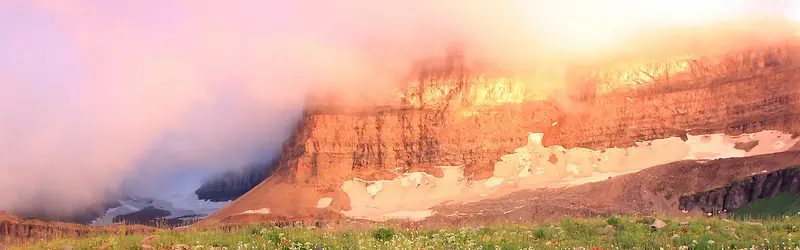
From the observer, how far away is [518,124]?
580 ft

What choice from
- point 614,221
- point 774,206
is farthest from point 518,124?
point 614,221

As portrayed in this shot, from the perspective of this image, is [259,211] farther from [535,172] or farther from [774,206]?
[774,206]

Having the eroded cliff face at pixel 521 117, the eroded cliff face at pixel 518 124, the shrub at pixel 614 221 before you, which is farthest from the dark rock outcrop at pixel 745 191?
the shrub at pixel 614 221

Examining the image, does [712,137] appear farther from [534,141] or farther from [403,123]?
[403,123]

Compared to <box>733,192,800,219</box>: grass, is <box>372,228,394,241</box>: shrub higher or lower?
higher

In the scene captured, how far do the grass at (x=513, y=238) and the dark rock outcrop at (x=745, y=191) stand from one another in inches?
3206

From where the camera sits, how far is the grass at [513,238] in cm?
1429

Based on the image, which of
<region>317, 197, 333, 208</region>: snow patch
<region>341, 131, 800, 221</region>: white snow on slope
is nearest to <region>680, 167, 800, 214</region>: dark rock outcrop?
<region>341, 131, 800, 221</region>: white snow on slope

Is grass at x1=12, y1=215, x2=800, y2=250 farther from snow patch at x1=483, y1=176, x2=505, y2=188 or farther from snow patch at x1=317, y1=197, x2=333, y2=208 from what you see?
snow patch at x1=483, y1=176, x2=505, y2=188

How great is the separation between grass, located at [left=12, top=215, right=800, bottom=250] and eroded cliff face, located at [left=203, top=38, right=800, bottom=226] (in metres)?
125

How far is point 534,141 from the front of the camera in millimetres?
171750

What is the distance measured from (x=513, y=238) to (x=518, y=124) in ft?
537

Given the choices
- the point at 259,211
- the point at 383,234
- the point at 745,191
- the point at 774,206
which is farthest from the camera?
the point at 259,211

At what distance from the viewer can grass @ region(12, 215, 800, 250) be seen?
14.3 meters
